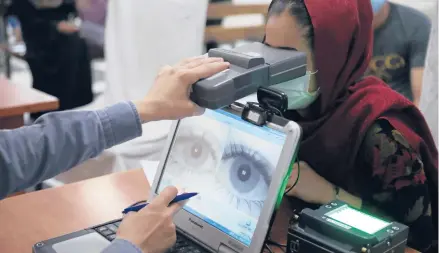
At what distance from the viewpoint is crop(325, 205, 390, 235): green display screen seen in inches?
36.3

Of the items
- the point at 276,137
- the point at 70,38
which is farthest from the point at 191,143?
the point at 70,38

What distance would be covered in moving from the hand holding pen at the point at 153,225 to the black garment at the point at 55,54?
8.64ft

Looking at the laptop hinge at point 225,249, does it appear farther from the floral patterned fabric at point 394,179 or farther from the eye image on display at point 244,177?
the floral patterned fabric at point 394,179

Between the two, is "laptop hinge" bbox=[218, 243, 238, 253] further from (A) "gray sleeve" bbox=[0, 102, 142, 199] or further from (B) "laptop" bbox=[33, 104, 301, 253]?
(A) "gray sleeve" bbox=[0, 102, 142, 199]

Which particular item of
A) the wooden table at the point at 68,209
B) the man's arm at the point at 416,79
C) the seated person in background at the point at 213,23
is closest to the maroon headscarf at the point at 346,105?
the wooden table at the point at 68,209

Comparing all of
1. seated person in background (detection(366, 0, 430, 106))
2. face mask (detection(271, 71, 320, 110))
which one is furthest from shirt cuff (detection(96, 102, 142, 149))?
seated person in background (detection(366, 0, 430, 106))

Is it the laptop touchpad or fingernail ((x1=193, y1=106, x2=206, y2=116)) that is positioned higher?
fingernail ((x1=193, y1=106, x2=206, y2=116))

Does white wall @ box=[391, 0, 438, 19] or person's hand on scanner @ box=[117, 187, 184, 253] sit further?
white wall @ box=[391, 0, 438, 19]

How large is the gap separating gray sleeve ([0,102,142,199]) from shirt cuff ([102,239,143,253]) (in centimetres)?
16

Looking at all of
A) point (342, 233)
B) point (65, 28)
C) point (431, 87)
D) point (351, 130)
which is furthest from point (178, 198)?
point (65, 28)

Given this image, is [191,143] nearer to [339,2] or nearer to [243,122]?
[243,122]

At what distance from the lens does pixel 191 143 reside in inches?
44.1

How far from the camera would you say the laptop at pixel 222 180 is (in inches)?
36.8

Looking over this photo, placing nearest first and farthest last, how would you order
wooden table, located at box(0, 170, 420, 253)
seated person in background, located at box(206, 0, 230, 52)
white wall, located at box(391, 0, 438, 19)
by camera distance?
wooden table, located at box(0, 170, 420, 253)
white wall, located at box(391, 0, 438, 19)
seated person in background, located at box(206, 0, 230, 52)
